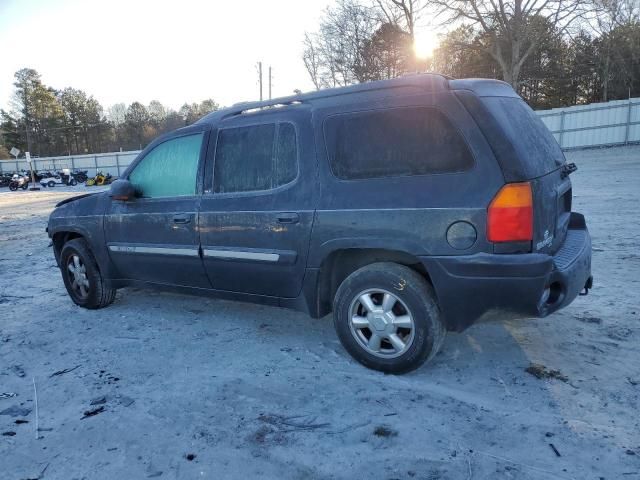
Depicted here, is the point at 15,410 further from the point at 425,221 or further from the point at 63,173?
the point at 63,173

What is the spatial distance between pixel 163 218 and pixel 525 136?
2.99m

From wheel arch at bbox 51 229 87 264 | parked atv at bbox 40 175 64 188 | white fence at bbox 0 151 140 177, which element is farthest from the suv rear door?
white fence at bbox 0 151 140 177

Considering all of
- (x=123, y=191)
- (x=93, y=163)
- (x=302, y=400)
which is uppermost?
(x=93, y=163)

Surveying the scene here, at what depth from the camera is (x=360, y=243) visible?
3070 millimetres

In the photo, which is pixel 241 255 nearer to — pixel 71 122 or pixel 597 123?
pixel 597 123

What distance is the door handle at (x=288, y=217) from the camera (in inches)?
131

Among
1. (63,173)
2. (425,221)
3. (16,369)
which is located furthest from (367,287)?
(63,173)

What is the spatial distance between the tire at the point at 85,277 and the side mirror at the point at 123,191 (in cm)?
91

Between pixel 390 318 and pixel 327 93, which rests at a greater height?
pixel 327 93

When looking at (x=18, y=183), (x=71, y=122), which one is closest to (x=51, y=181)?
(x=18, y=183)

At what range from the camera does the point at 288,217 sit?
3363 mm

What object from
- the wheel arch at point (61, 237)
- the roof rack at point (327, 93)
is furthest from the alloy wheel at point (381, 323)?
the wheel arch at point (61, 237)

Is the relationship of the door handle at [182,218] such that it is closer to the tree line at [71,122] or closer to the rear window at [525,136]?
the rear window at [525,136]

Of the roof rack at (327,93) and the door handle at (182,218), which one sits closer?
the roof rack at (327,93)
